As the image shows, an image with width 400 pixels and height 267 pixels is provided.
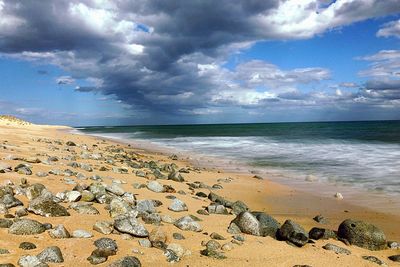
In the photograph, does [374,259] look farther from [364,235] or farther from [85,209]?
[85,209]

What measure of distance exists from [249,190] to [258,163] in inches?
324

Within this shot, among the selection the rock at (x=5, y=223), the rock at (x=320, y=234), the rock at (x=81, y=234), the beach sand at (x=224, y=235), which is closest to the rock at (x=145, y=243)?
the beach sand at (x=224, y=235)

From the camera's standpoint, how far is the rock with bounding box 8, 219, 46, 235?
5055 mm

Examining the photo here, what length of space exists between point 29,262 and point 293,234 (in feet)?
13.7

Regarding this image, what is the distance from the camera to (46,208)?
5961mm

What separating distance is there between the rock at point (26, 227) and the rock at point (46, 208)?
2.02ft

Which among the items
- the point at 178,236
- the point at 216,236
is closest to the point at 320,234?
the point at 216,236

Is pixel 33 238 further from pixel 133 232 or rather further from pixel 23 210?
pixel 133 232

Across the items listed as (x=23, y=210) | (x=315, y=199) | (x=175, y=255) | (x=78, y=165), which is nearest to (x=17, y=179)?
(x=23, y=210)

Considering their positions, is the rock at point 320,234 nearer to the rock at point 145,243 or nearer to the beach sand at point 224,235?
the beach sand at point 224,235

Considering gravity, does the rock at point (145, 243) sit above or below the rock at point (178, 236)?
above

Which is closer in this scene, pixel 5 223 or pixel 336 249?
pixel 5 223

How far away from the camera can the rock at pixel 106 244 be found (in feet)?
16.3

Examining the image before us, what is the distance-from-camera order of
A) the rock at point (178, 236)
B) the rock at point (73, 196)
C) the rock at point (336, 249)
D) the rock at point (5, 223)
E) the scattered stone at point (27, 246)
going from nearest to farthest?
the scattered stone at point (27, 246) → the rock at point (5, 223) → the rock at point (178, 236) → the rock at point (336, 249) → the rock at point (73, 196)
